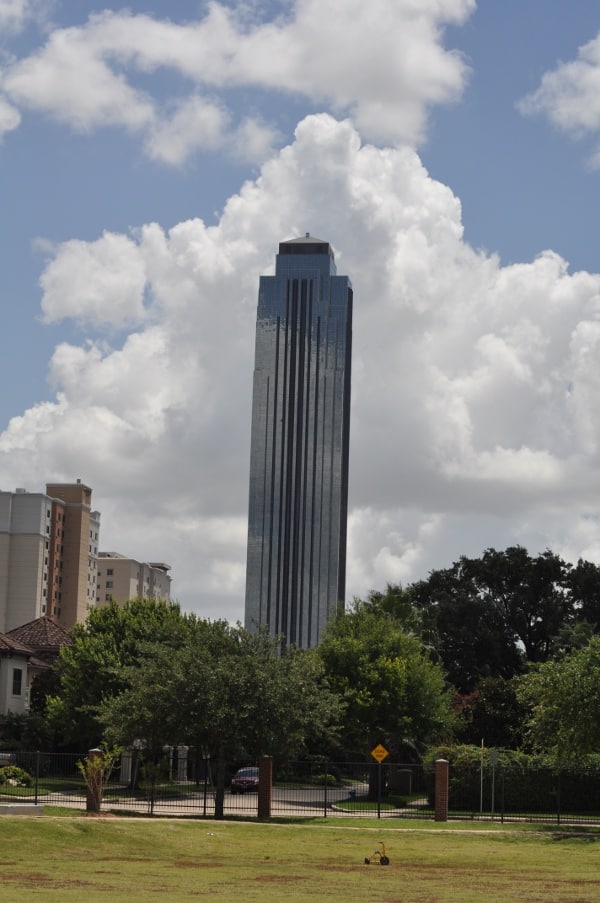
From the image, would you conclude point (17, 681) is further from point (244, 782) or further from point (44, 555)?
point (44, 555)

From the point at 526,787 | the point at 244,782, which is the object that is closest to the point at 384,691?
the point at 244,782

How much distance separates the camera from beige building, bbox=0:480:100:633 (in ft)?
604

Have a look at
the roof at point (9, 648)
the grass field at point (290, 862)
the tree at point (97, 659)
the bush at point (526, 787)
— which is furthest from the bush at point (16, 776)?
the roof at point (9, 648)

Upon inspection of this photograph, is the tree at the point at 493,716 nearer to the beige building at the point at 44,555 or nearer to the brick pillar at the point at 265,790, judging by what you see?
the brick pillar at the point at 265,790

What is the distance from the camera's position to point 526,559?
11112 cm

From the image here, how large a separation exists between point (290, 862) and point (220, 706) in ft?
45.8

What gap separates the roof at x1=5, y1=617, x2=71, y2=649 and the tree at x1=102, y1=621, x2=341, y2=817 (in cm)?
4237

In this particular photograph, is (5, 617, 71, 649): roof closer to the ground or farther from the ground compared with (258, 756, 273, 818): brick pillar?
farther from the ground

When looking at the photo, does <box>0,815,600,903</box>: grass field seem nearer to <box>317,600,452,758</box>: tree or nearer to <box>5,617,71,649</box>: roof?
<box>317,600,452,758</box>: tree

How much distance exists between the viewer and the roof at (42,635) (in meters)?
88.4

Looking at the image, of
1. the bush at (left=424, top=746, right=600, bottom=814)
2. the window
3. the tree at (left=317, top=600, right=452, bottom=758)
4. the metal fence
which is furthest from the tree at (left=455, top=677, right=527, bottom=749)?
the window

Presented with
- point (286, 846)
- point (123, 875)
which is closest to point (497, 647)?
point (286, 846)

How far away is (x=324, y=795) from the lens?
47.2m

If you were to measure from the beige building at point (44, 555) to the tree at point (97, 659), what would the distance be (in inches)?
4559
